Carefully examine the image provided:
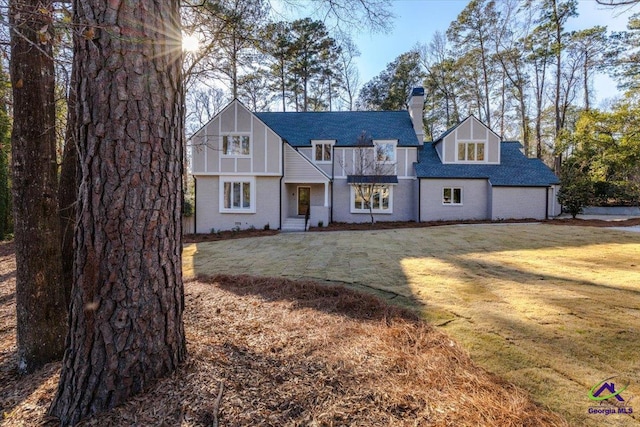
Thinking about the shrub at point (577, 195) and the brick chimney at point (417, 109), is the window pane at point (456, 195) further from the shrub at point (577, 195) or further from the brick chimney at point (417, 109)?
the shrub at point (577, 195)

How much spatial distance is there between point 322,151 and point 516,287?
47.1 feet

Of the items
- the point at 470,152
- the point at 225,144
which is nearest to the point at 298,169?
the point at 225,144

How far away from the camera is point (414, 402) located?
1.79m

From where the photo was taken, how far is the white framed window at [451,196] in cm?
1670

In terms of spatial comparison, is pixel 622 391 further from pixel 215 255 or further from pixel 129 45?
pixel 215 255

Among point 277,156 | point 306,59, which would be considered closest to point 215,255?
point 277,156

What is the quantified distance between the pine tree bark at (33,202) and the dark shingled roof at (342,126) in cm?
1494

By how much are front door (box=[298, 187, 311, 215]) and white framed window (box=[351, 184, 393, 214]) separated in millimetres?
2711

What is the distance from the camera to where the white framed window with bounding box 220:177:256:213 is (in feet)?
47.5

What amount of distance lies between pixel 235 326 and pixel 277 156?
39.4 feet

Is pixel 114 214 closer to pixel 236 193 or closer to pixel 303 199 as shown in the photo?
pixel 236 193

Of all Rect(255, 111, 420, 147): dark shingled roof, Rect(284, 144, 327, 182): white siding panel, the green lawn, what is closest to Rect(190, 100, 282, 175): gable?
Rect(284, 144, 327, 182): white siding panel

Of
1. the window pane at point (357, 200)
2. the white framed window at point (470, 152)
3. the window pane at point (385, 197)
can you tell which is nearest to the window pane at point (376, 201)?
the window pane at point (385, 197)

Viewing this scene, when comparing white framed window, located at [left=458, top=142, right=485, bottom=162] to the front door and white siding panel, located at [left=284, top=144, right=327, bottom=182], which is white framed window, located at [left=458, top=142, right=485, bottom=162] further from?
the front door
